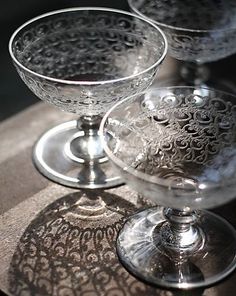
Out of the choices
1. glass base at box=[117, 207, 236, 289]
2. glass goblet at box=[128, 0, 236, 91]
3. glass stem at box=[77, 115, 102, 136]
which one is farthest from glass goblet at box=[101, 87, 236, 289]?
glass goblet at box=[128, 0, 236, 91]

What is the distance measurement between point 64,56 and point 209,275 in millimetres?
481

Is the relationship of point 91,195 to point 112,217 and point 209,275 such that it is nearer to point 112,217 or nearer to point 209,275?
point 112,217

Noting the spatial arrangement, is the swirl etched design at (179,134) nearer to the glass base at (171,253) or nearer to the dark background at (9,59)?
the glass base at (171,253)

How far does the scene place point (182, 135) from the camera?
0.85m

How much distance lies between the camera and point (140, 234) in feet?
2.59

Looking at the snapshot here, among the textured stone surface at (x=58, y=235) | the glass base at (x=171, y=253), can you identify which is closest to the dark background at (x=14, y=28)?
the textured stone surface at (x=58, y=235)

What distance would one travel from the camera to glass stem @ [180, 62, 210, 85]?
3.78 ft

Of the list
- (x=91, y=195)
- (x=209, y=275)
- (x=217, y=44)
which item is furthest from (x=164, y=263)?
(x=217, y=44)

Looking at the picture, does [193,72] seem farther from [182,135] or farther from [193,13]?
[182,135]

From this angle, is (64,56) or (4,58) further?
(4,58)

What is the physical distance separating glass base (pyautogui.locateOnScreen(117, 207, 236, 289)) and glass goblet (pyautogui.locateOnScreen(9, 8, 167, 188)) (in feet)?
0.32

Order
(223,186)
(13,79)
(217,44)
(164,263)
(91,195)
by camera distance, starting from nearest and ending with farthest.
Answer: (223,186)
(164,263)
(91,195)
(217,44)
(13,79)

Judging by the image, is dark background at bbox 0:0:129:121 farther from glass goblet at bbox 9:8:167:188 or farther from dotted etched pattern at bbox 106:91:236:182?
dotted etched pattern at bbox 106:91:236:182

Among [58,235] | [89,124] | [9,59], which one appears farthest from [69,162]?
[9,59]
